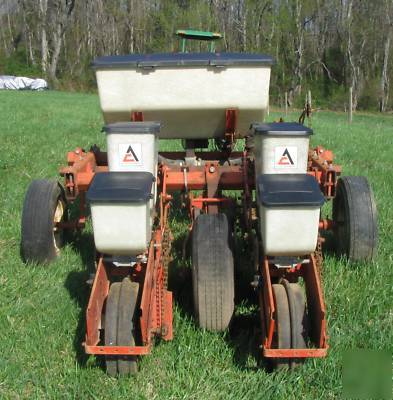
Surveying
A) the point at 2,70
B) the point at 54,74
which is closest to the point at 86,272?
the point at 54,74

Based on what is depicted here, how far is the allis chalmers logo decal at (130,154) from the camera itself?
3.10 metres

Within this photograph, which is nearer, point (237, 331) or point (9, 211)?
point (237, 331)

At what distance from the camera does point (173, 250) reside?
460cm

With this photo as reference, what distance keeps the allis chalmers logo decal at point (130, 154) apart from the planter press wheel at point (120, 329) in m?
0.74

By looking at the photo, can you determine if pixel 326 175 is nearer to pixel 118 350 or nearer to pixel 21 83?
pixel 118 350

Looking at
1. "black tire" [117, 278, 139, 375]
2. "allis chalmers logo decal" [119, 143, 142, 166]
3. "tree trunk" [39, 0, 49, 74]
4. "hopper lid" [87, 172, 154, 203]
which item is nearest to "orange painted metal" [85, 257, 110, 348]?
"black tire" [117, 278, 139, 375]

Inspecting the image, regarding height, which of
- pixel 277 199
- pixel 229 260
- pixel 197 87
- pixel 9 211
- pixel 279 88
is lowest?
pixel 279 88

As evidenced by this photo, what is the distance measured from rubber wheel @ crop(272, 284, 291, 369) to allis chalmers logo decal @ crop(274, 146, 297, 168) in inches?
26.9

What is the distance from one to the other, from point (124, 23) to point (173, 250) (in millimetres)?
47443

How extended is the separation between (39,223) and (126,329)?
158 centimetres

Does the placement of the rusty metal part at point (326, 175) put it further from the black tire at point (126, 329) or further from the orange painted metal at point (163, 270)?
the black tire at point (126, 329)

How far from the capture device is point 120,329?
2.79 metres

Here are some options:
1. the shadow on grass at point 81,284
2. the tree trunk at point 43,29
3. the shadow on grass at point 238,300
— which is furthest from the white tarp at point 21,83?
the shadow on grass at point 238,300

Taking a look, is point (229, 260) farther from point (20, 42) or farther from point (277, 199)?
point (20, 42)
